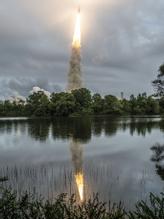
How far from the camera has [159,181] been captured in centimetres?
2761

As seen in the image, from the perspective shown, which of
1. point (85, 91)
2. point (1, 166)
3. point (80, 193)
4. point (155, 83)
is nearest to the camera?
point (80, 193)

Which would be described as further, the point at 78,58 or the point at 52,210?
the point at 78,58

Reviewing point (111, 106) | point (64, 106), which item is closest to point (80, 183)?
point (64, 106)

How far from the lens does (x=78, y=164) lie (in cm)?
3634

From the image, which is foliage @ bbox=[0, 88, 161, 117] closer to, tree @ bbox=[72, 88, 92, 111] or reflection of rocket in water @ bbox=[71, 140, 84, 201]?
tree @ bbox=[72, 88, 92, 111]

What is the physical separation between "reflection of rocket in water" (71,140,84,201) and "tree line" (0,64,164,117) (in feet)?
Answer: 341

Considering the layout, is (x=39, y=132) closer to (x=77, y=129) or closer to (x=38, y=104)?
(x=77, y=129)

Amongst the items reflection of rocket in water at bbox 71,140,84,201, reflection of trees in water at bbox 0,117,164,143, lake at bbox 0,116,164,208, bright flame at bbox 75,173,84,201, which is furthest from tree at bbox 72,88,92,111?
bright flame at bbox 75,173,84,201

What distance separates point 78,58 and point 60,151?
13053 centimetres

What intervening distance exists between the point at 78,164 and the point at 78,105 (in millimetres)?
125872

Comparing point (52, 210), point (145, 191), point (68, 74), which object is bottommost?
point (145, 191)

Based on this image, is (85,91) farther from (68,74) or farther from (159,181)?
(159,181)

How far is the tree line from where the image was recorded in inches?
6289

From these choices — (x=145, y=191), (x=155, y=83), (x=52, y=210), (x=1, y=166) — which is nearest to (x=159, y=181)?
(x=145, y=191)
